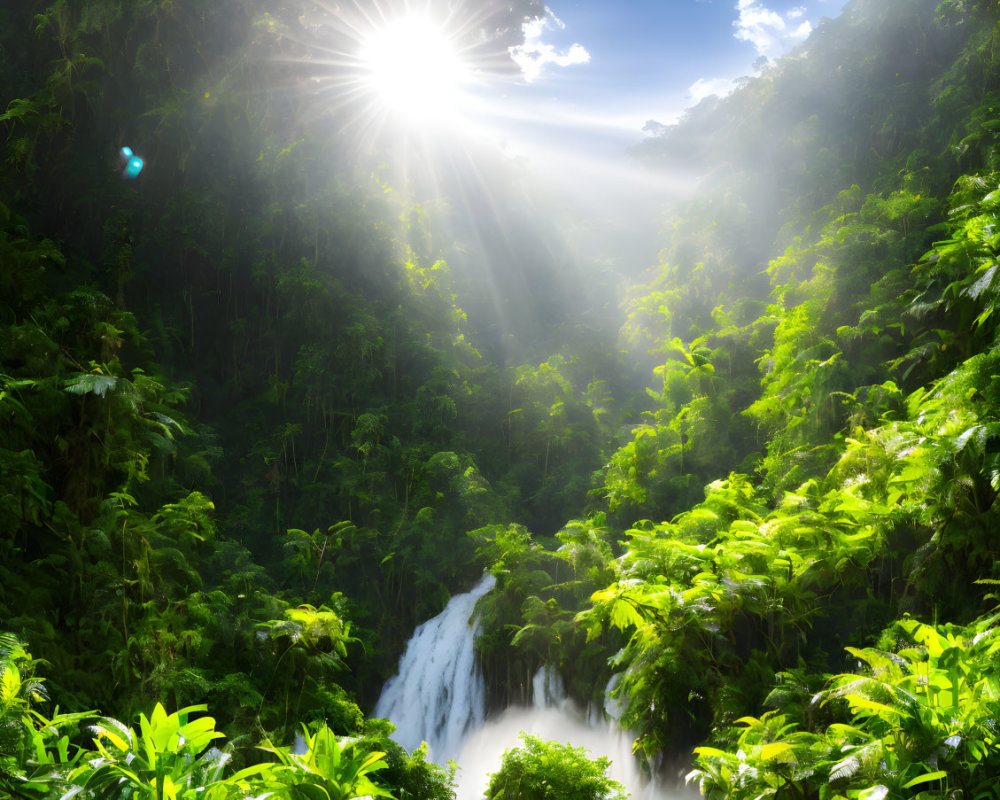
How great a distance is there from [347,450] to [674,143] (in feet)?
71.9

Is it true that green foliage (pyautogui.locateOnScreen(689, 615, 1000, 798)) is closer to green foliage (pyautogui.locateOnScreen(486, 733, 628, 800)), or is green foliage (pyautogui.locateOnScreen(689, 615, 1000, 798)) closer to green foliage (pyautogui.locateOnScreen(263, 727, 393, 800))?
green foliage (pyautogui.locateOnScreen(486, 733, 628, 800))

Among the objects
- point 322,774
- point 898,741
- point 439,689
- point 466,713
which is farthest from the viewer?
→ point 439,689

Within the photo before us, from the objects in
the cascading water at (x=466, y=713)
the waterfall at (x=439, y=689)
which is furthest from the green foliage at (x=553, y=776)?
the waterfall at (x=439, y=689)

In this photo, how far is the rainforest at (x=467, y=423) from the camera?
5.49 meters

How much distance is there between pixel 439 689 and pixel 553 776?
512cm

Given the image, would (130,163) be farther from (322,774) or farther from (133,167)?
(322,774)

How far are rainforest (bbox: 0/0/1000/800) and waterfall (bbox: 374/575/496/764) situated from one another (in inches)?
4.7

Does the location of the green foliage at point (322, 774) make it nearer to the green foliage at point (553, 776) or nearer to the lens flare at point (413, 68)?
the green foliage at point (553, 776)

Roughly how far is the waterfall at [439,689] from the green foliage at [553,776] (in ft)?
12.5

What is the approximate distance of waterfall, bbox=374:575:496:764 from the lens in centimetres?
1138

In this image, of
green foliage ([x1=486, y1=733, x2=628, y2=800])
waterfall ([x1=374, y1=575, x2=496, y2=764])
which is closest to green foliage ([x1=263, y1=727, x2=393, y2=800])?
green foliage ([x1=486, y1=733, x2=628, y2=800])

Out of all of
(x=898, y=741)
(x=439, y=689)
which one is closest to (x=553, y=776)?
(x=898, y=741)

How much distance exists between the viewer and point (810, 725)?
5.16 m

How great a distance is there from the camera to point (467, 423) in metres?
17.5
